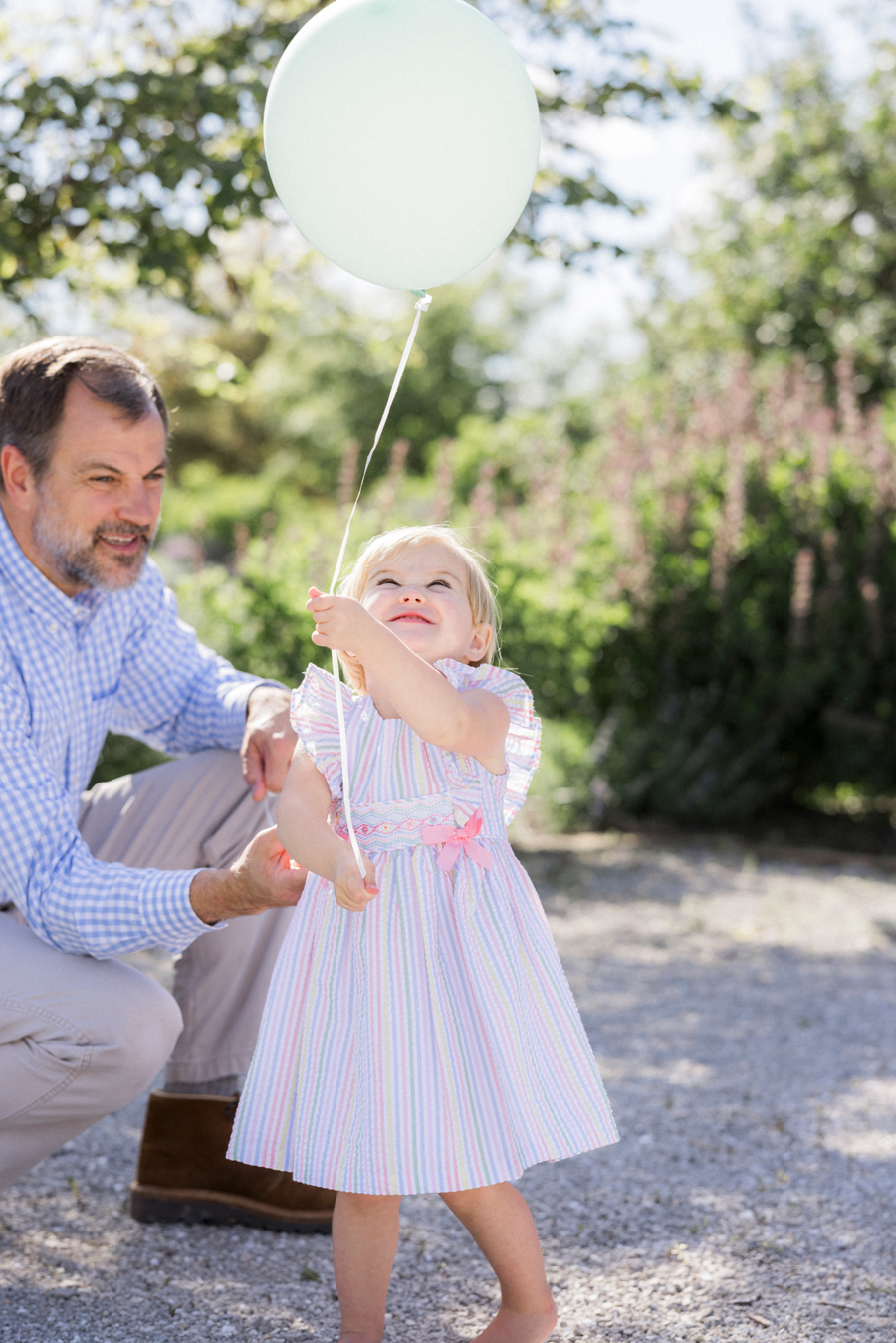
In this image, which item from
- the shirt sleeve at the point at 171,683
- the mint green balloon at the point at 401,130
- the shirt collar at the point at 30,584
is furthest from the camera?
the shirt sleeve at the point at 171,683

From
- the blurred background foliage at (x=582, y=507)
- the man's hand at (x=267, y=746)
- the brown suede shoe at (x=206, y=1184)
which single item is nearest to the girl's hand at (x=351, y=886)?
the man's hand at (x=267, y=746)

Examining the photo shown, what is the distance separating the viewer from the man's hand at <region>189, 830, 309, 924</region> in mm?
1855

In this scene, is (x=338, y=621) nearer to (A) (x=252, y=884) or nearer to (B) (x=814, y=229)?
(A) (x=252, y=884)

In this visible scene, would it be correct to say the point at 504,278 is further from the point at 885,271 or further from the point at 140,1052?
the point at 140,1052

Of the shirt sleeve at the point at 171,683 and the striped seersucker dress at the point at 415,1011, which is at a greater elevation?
the shirt sleeve at the point at 171,683

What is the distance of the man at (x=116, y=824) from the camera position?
2008 mm

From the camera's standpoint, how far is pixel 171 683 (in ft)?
8.95

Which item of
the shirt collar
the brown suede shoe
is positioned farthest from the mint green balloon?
the brown suede shoe

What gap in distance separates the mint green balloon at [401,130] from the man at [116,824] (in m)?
0.62

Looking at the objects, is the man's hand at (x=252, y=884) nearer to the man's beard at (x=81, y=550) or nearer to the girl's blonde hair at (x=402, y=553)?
the girl's blonde hair at (x=402, y=553)

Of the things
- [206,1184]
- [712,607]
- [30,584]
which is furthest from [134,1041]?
[712,607]

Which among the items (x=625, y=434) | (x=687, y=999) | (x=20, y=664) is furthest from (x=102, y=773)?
(x=625, y=434)

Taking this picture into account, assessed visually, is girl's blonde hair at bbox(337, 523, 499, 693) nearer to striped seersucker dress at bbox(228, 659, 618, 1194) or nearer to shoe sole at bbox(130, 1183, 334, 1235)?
striped seersucker dress at bbox(228, 659, 618, 1194)

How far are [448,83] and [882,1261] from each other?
6.90 ft
